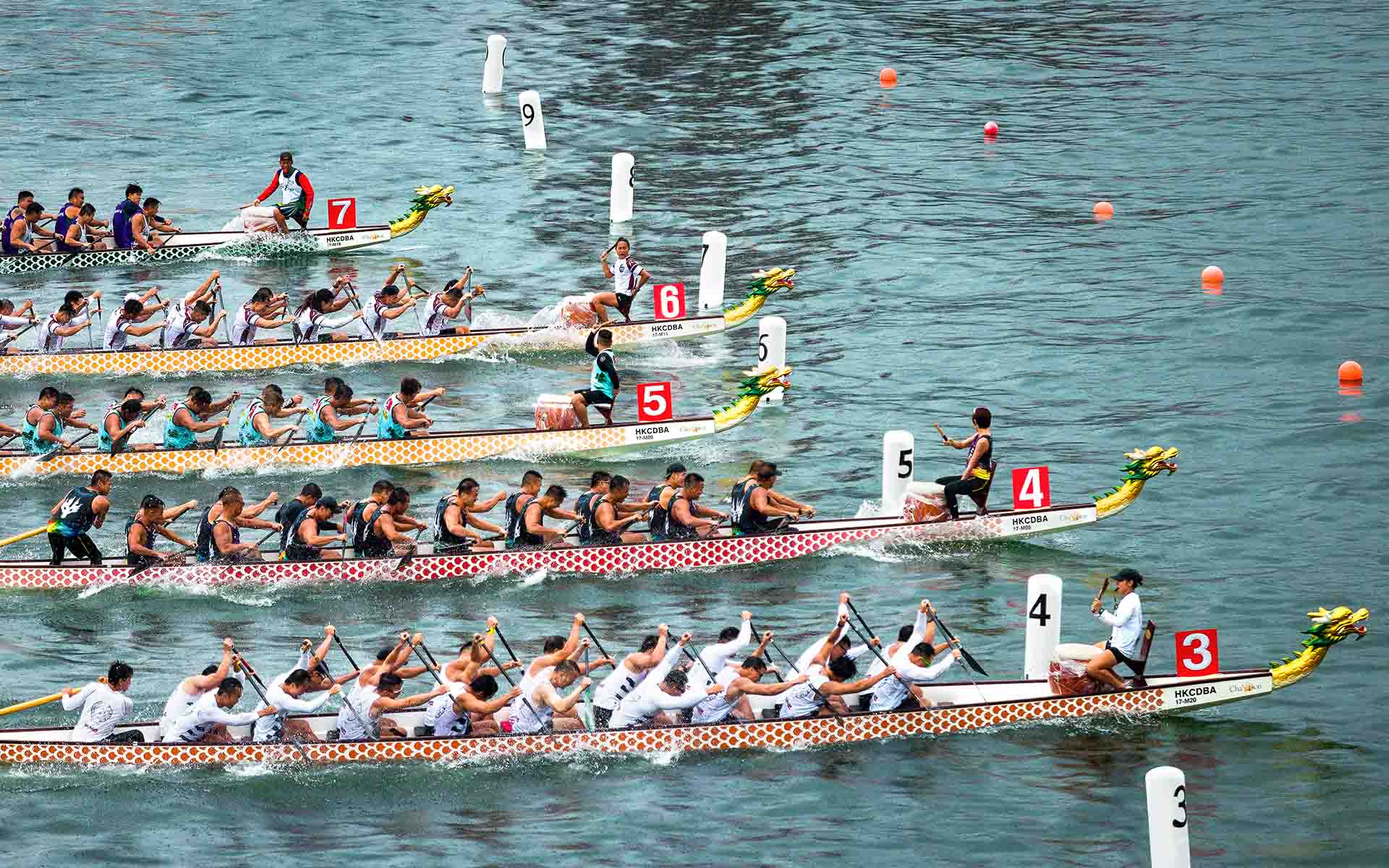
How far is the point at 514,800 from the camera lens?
1981 centimetres

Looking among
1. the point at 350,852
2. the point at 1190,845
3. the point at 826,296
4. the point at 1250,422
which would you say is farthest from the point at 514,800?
the point at 826,296

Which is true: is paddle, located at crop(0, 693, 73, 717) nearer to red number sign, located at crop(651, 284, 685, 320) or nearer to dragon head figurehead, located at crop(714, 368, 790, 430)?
dragon head figurehead, located at crop(714, 368, 790, 430)

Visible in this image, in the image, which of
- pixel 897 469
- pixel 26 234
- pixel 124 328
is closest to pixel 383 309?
pixel 124 328

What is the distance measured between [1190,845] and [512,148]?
31.3 m

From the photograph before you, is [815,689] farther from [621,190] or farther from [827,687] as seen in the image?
[621,190]

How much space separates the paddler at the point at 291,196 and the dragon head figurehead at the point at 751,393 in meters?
13.6

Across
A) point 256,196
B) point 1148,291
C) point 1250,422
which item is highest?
point 256,196

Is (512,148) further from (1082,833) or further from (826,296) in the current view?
(1082,833)

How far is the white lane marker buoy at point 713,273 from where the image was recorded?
33.8 m

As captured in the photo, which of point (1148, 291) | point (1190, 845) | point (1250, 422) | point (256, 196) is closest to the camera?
point (1190, 845)

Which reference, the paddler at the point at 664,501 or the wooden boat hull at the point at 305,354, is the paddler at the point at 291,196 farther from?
the paddler at the point at 664,501

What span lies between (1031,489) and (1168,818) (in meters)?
9.13

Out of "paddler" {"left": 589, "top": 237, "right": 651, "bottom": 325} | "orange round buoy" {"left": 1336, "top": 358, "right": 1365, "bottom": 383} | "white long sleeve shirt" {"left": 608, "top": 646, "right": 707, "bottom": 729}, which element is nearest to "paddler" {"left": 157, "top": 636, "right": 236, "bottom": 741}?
"white long sleeve shirt" {"left": 608, "top": 646, "right": 707, "bottom": 729}

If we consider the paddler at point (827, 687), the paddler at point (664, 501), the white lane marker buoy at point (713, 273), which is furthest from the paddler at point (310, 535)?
the white lane marker buoy at point (713, 273)
